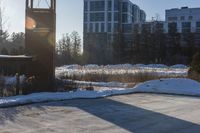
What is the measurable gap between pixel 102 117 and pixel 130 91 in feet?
27.5

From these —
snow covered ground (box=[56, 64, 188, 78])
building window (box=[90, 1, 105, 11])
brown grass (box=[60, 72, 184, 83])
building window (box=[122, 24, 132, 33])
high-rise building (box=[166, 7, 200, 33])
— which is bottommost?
brown grass (box=[60, 72, 184, 83])

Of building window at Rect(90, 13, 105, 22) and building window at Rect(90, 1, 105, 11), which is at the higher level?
building window at Rect(90, 1, 105, 11)

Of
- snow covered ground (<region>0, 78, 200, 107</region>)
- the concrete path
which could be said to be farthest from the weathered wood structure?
the concrete path

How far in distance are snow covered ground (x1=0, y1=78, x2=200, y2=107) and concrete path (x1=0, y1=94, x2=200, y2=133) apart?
680 mm

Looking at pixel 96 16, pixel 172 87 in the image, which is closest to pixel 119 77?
pixel 172 87

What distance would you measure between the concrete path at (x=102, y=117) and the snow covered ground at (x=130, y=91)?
2.23 ft

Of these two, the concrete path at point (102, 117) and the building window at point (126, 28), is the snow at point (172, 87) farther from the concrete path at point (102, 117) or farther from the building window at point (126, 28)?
the building window at point (126, 28)

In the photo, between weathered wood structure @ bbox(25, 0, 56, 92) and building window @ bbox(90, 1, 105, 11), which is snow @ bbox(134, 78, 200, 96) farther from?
building window @ bbox(90, 1, 105, 11)

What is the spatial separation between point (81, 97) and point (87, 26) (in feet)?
413

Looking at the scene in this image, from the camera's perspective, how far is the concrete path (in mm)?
10234

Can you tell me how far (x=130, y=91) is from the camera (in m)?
20.2

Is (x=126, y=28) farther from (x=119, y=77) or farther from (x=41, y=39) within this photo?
(x=41, y=39)

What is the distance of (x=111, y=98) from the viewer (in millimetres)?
17234

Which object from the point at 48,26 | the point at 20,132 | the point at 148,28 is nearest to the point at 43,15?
the point at 48,26
